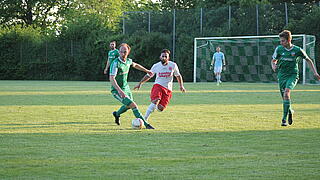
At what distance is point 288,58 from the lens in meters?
11.5

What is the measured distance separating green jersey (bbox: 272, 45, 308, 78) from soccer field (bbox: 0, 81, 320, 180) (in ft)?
3.45

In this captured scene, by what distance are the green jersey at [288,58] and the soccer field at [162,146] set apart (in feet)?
3.45

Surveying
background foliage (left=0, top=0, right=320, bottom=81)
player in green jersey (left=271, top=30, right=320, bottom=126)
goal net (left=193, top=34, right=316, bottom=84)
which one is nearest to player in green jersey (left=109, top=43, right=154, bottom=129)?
player in green jersey (left=271, top=30, right=320, bottom=126)

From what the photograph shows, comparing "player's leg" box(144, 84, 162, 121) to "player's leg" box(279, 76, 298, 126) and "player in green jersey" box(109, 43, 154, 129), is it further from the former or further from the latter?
"player's leg" box(279, 76, 298, 126)

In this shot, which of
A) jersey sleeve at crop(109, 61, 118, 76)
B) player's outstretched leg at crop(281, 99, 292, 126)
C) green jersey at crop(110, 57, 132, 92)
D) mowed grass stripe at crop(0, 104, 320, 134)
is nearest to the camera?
mowed grass stripe at crop(0, 104, 320, 134)

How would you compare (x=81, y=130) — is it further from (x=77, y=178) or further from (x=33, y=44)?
(x=33, y=44)

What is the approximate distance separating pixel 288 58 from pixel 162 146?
430 cm

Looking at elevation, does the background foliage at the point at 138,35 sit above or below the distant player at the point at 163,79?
above

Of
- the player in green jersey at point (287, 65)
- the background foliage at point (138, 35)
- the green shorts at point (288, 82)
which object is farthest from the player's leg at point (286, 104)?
the background foliage at point (138, 35)

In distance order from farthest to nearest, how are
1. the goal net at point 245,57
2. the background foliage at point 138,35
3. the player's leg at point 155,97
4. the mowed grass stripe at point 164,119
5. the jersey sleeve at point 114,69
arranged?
the background foliage at point 138,35
the goal net at point 245,57
the player's leg at point 155,97
the jersey sleeve at point 114,69
the mowed grass stripe at point 164,119

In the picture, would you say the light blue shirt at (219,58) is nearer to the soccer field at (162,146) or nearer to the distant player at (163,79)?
the soccer field at (162,146)

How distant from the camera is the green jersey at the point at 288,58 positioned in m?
11.5

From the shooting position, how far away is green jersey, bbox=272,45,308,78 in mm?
11477

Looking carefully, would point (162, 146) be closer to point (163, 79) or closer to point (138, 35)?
point (163, 79)
